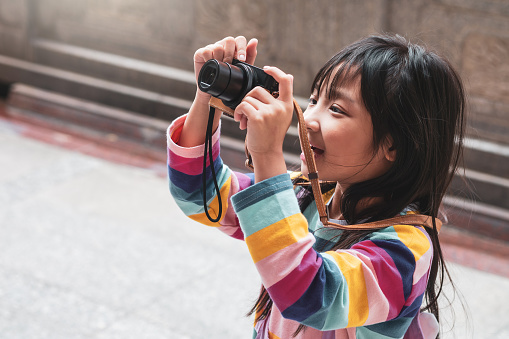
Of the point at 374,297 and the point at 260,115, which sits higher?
the point at 260,115

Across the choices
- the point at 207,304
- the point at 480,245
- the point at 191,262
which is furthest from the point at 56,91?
the point at 480,245

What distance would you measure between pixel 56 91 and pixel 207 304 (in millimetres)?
2858

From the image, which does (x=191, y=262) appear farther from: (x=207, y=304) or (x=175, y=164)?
(x=175, y=164)

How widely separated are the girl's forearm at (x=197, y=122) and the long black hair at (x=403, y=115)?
0.74 ft

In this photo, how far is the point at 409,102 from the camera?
1.29 metres

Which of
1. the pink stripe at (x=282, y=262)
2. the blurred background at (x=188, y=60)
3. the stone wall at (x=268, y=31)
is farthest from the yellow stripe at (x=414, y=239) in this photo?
the blurred background at (x=188, y=60)

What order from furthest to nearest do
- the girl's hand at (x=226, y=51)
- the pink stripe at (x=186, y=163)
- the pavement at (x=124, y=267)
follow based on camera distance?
1. the pavement at (x=124, y=267)
2. the pink stripe at (x=186, y=163)
3. the girl's hand at (x=226, y=51)

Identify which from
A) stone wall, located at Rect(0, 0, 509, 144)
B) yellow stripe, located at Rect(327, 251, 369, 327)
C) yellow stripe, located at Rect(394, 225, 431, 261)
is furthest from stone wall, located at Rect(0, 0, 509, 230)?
yellow stripe, located at Rect(327, 251, 369, 327)

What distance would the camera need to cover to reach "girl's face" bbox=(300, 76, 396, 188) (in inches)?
51.0

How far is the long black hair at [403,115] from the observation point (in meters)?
1.29

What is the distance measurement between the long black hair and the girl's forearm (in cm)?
23

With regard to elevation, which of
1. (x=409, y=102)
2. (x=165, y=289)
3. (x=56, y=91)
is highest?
(x=409, y=102)

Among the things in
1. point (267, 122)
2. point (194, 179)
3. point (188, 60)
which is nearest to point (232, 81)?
point (267, 122)

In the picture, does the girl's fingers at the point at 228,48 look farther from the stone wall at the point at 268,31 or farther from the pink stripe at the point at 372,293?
the stone wall at the point at 268,31
